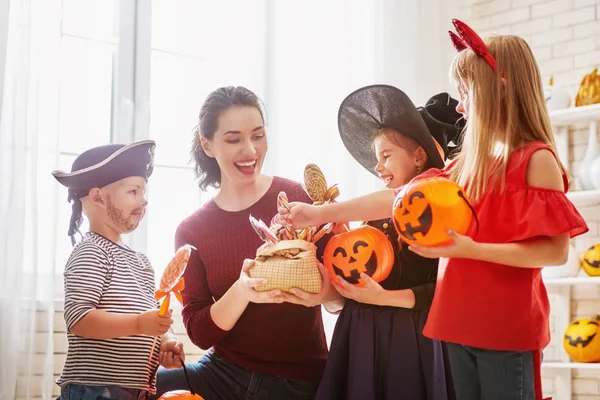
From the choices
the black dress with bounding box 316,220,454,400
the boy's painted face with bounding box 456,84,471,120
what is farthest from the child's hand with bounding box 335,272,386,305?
the boy's painted face with bounding box 456,84,471,120

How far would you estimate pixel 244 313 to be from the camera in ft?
9.14

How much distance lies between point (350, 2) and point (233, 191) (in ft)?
8.05

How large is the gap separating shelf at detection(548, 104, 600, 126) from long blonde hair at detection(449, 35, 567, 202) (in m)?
2.72

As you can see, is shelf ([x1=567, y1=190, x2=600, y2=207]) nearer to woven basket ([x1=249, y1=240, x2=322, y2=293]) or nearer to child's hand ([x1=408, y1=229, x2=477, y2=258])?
woven basket ([x1=249, y1=240, x2=322, y2=293])

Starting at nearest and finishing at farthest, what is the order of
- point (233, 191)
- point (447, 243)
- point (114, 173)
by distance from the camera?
point (447, 243) → point (114, 173) → point (233, 191)

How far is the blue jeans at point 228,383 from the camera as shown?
2.67 m

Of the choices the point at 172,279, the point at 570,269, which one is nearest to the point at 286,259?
the point at 172,279

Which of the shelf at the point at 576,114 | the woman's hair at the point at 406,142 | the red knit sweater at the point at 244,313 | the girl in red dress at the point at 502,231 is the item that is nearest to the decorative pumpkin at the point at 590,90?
the shelf at the point at 576,114

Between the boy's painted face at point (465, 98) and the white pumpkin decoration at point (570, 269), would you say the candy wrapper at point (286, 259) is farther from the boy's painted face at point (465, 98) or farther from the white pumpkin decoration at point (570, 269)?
the white pumpkin decoration at point (570, 269)

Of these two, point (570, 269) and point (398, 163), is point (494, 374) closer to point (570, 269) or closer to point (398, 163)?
point (398, 163)

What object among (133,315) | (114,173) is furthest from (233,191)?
(133,315)

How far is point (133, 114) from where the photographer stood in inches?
167

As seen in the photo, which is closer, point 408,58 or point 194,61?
point 194,61

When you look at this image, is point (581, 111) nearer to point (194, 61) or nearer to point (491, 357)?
point (194, 61)
